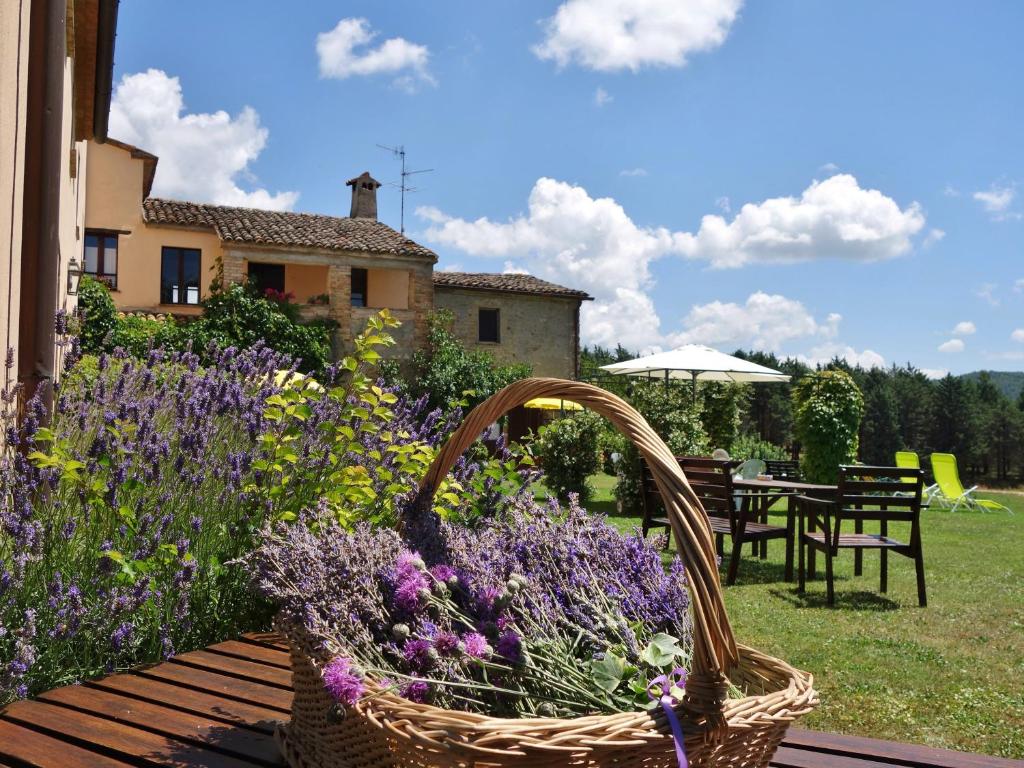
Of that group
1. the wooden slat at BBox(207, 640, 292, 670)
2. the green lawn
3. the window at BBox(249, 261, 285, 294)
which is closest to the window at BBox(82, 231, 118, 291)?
the window at BBox(249, 261, 285, 294)

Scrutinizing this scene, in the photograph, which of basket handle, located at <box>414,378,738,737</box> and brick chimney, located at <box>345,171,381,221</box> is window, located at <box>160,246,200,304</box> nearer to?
brick chimney, located at <box>345,171,381,221</box>

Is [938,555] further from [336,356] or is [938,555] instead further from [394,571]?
[336,356]

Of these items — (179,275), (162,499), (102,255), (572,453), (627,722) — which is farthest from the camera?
(179,275)

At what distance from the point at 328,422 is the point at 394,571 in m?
1.68

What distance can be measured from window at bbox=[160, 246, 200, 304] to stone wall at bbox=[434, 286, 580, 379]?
6628 mm

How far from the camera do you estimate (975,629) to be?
5.22 m

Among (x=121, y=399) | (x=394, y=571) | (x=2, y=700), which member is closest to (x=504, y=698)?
(x=394, y=571)

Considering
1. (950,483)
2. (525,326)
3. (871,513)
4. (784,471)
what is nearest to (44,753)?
(871,513)

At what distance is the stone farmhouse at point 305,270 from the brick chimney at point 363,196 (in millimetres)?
865

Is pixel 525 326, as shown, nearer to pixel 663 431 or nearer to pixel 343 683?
pixel 663 431

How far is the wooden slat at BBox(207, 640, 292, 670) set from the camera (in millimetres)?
2074

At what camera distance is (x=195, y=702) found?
5.74 ft

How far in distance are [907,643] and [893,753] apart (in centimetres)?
362

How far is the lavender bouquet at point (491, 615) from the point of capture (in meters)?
1.22
